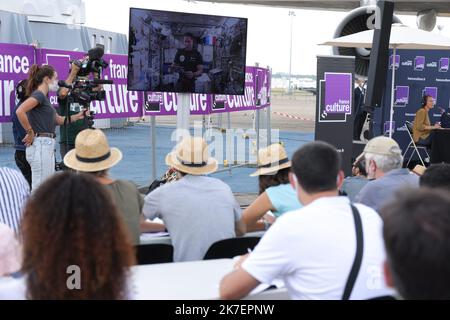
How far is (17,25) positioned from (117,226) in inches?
466

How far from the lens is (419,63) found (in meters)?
11.9

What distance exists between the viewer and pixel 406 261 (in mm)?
1219

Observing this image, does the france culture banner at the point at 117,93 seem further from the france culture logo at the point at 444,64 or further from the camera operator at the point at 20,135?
the france culture logo at the point at 444,64

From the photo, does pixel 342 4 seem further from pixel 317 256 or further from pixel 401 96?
pixel 317 256

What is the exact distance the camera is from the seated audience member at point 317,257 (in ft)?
7.04

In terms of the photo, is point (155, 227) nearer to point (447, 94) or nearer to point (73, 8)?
point (447, 94)

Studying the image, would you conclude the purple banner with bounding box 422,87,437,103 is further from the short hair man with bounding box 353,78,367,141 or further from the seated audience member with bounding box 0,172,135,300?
the seated audience member with bounding box 0,172,135,300

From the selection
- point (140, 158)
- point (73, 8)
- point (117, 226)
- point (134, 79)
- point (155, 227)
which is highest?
point (73, 8)

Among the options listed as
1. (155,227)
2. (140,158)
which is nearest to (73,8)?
(140,158)

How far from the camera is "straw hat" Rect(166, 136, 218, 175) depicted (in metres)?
3.60

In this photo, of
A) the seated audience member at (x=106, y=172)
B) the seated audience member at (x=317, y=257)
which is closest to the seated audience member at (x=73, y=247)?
the seated audience member at (x=317, y=257)

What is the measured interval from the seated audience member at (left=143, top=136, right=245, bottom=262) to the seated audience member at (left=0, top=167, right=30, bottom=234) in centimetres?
72

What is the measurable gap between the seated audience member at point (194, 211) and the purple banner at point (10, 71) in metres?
3.83

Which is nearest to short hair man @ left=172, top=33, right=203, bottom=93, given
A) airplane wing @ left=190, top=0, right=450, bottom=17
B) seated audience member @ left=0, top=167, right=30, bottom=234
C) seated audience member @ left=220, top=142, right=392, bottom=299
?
seated audience member @ left=0, top=167, right=30, bottom=234
